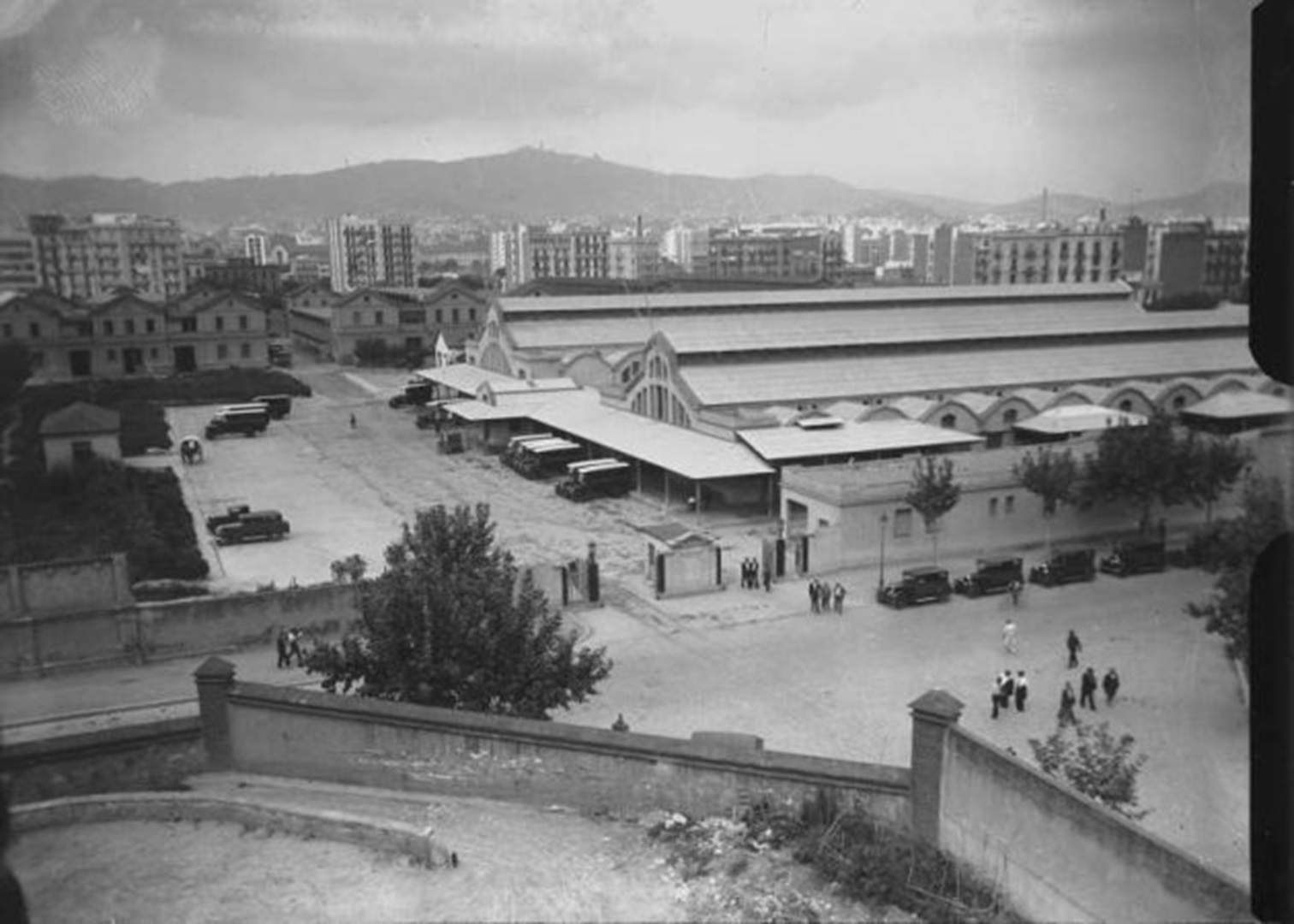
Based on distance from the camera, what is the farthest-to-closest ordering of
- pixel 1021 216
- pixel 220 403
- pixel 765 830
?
1. pixel 1021 216
2. pixel 220 403
3. pixel 765 830

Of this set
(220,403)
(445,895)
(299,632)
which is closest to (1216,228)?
(445,895)

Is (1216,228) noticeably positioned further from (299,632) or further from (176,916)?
(299,632)

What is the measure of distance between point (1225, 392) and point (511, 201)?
75530mm

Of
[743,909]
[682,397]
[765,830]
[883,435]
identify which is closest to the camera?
[743,909]

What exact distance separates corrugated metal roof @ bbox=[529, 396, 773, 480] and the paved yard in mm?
1703

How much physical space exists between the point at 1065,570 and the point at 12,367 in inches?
1217

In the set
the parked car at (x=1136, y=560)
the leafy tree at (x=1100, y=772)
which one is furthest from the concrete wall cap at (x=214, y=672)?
the parked car at (x=1136, y=560)

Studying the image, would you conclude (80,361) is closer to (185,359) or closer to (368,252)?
(185,359)

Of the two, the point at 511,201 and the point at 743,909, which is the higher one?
the point at 511,201


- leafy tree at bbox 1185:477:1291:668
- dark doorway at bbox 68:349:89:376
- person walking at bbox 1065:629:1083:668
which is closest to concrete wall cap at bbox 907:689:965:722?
leafy tree at bbox 1185:477:1291:668

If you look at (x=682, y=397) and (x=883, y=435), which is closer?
(x=883, y=435)

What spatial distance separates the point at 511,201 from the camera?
331 ft

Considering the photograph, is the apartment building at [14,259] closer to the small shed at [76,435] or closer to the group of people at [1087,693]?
the group of people at [1087,693]

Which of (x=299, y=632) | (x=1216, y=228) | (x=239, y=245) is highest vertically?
(x=239, y=245)
